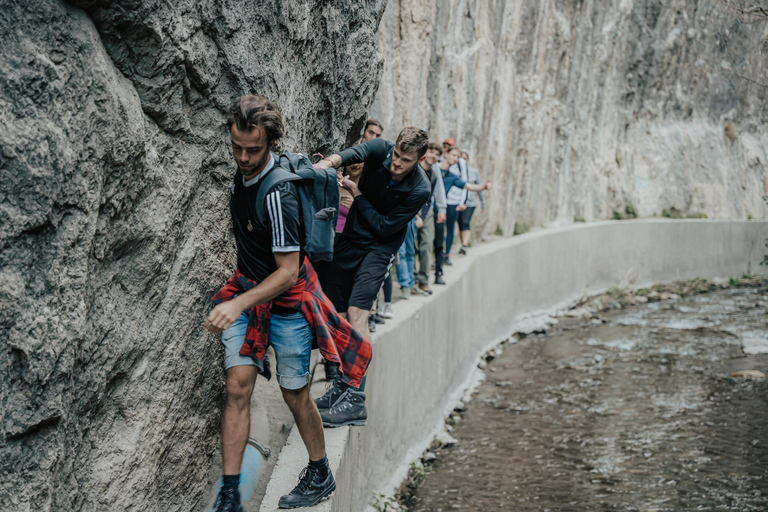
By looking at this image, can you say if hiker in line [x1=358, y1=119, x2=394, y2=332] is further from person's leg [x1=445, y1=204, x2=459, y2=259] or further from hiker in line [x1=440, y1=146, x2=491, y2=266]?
person's leg [x1=445, y1=204, x2=459, y2=259]

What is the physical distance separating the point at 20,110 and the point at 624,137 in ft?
74.7

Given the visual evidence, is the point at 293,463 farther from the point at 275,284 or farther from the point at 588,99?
the point at 588,99

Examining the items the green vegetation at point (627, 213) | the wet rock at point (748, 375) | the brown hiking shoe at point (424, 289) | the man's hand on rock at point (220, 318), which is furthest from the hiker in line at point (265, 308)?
the green vegetation at point (627, 213)

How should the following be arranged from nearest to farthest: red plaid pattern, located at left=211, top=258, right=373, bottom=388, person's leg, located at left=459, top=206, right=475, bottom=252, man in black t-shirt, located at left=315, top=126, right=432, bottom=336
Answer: red plaid pattern, located at left=211, top=258, right=373, bottom=388 < man in black t-shirt, located at left=315, top=126, right=432, bottom=336 < person's leg, located at left=459, top=206, right=475, bottom=252

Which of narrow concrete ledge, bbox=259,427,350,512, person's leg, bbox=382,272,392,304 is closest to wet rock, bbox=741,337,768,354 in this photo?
person's leg, bbox=382,272,392,304

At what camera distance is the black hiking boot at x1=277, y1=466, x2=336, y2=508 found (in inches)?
149

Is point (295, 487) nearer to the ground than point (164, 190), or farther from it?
nearer to the ground

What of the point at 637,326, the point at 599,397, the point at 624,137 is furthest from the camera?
the point at 624,137

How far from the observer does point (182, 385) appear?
3.67 m

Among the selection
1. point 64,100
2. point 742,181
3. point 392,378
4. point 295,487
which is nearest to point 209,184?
point 64,100

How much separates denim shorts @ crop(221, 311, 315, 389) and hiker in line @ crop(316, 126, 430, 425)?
4.17 feet

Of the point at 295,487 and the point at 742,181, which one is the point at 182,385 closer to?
the point at 295,487

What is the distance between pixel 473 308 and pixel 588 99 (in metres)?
11.7

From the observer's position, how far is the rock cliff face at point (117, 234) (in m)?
2.49
